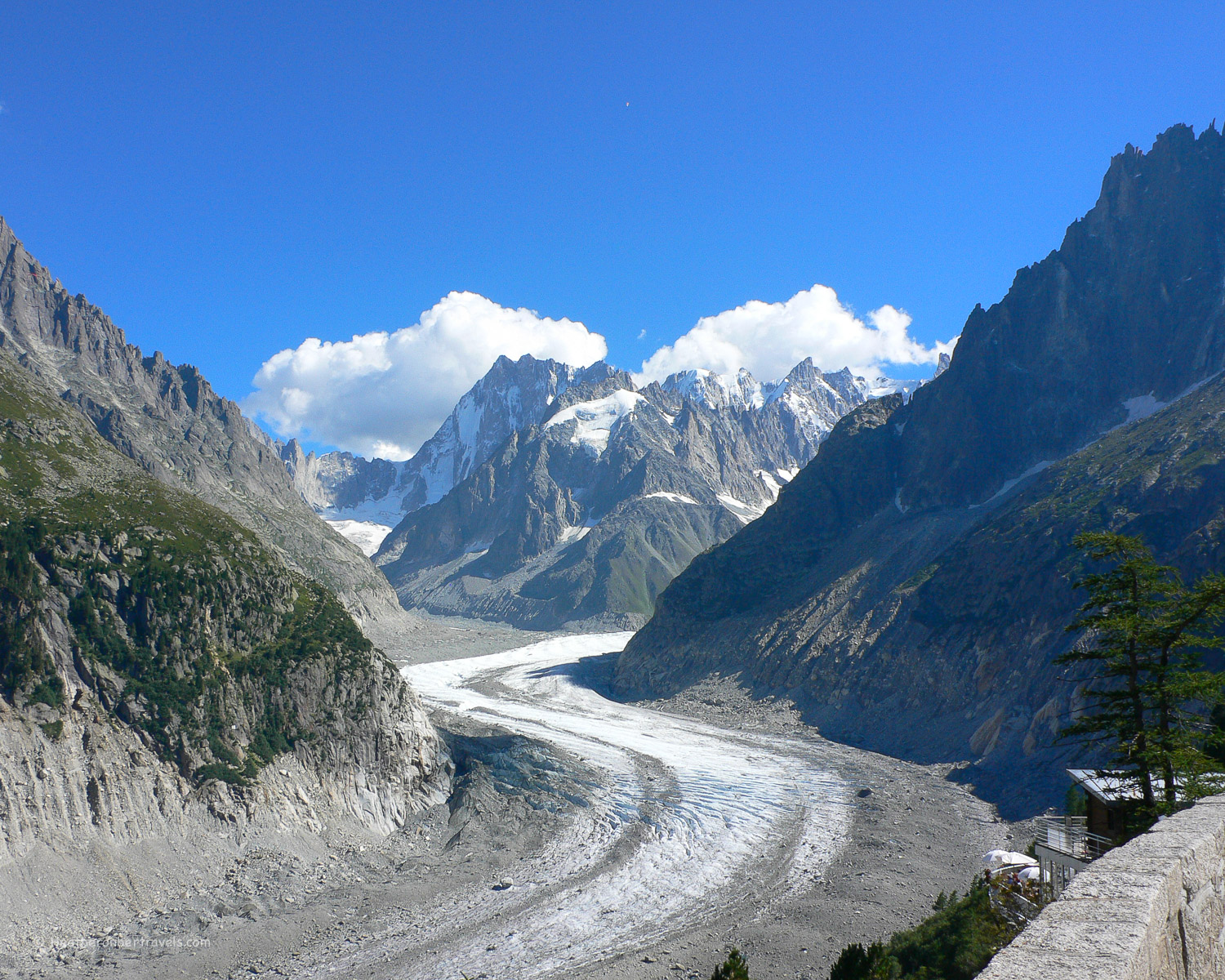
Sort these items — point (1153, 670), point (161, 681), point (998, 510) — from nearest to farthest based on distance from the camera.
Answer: point (1153, 670) < point (161, 681) < point (998, 510)

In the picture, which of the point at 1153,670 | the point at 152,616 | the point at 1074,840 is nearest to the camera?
the point at 1153,670

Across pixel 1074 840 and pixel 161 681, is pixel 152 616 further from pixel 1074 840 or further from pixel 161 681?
pixel 1074 840

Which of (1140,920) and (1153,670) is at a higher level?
(1140,920)

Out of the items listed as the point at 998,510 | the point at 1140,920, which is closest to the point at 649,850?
the point at 1140,920

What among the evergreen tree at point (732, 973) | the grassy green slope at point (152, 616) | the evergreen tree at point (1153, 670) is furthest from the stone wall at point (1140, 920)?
the grassy green slope at point (152, 616)

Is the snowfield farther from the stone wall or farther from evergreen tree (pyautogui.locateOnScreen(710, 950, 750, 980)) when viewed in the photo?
the stone wall

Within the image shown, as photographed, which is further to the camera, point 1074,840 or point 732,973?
point 1074,840

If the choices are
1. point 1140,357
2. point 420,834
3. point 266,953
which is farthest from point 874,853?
point 1140,357

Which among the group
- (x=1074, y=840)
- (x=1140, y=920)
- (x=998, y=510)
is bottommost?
(x=1074, y=840)
